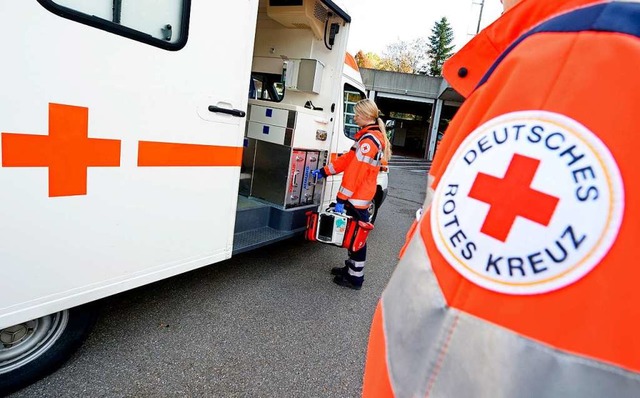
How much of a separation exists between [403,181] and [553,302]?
11900 millimetres

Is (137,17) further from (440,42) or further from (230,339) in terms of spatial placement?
(440,42)

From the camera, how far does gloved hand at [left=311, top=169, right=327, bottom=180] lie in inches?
153

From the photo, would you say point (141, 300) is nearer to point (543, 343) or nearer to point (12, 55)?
point (12, 55)

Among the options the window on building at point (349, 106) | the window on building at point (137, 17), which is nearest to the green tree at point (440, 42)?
the window on building at point (349, 106)

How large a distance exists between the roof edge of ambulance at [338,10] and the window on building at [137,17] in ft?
5.85

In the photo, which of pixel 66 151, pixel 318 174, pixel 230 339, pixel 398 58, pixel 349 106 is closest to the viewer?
pixel 66 151

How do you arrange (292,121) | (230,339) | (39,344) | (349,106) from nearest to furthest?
(39,344), (230,339), (292,121), (349,106)

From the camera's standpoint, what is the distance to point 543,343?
47 cm

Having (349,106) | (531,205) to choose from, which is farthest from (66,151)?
(349,106)

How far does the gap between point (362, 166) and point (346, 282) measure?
1150mm

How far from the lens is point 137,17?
188cm

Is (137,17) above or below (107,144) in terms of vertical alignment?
above

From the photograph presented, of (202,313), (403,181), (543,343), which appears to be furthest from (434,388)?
(403,181)

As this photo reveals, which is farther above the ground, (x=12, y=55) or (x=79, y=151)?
(x=12, y=55)
